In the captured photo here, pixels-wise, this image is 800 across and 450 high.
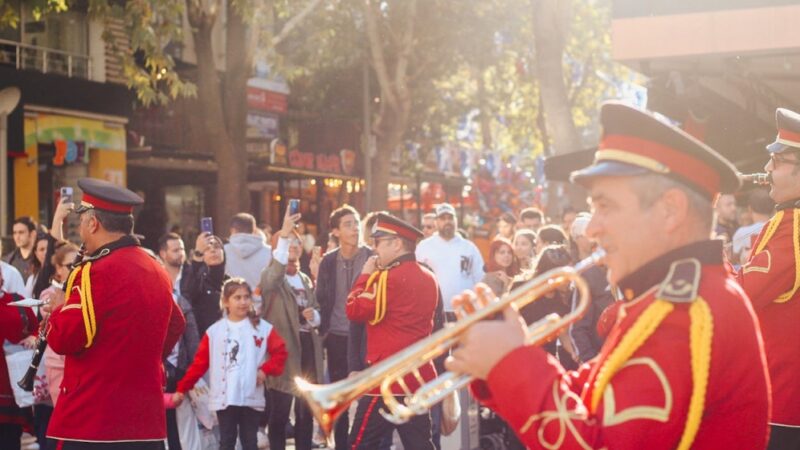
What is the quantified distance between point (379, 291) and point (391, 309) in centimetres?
15

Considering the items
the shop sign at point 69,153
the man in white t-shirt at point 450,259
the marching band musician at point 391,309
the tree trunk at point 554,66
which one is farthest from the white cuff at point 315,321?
the shop sign at point 69,153

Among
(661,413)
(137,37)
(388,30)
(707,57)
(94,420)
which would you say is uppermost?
(388,30)

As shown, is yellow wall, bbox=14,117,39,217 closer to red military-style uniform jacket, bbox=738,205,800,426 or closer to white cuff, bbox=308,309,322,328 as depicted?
white cuff, bbox=308,309,322,328

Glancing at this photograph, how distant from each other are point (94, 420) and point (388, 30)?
20.3 metres

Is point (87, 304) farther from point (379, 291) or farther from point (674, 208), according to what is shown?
point (674, 208)

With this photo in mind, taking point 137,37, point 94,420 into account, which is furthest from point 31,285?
point 137,37

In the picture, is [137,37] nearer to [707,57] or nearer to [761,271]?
[707,57]

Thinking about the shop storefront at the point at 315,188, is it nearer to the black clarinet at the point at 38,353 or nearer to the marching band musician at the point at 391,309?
the marching band musician at the point at 391,309

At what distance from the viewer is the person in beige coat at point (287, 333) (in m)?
9.26

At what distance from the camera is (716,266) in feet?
9.30

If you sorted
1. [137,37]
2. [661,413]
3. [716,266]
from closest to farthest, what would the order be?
[661,413] < [716,266] < [137,37]

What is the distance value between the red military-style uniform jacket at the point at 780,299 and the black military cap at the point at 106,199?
3.19 m

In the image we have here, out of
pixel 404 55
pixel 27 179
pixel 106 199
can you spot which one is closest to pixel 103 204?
pixel 106 199

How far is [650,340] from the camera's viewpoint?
265 cm
